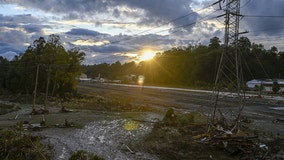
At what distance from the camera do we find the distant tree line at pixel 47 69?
52.1 meters

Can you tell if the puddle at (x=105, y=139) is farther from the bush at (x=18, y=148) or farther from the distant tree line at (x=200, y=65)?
the distant tree line at (x=200, y=65)

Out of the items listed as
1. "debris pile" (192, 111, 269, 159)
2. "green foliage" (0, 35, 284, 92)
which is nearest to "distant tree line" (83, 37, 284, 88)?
"green foliage" (0, 35, 284, 92)

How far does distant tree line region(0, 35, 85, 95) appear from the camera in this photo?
52125mm

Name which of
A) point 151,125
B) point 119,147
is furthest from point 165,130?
point 119,147

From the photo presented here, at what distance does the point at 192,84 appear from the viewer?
10219 centimetres

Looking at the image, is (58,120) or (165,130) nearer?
(165,130)

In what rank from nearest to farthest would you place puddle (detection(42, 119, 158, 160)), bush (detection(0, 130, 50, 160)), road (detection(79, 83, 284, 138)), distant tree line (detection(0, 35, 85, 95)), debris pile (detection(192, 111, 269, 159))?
bush (detection(0, 130, 50, 160)) < debris pile (detection(192, 111, 269, 159)) < puddle (detection(42, 119, 158, 160)) < road (detection(79, 83, 284, 138)) < distant tree line (detection(0, 35, 85, 95))

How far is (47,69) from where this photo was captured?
48.6 metres

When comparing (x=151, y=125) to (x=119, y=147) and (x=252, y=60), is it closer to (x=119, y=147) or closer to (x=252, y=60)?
(x=119, y=147)

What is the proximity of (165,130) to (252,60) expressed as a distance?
87134mm

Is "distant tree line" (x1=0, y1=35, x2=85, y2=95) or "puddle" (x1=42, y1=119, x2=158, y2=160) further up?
"distant tree line" (x1=0, y1=35, x2=85, y2=95)

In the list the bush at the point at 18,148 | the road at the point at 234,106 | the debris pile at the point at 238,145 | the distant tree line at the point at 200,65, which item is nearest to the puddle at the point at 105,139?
the bush at the point at 18,148

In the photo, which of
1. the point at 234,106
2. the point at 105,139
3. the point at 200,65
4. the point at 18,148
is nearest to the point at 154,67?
the point at 200,65

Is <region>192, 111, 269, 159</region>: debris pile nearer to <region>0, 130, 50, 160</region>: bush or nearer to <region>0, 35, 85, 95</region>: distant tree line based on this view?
<region>0, 130, 50, 160</region>: bush
